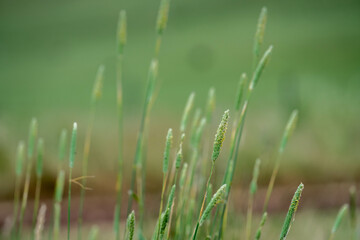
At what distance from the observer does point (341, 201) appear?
5.16 ft

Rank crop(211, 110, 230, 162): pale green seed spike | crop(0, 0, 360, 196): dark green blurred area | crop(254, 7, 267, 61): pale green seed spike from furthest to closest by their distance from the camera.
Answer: crop(0, 0, 360, 196): dark green blurred area < crop(254, 7, 267, 61): pale green seed spike < crop(211, 110, 230, 162): pale green seed spike

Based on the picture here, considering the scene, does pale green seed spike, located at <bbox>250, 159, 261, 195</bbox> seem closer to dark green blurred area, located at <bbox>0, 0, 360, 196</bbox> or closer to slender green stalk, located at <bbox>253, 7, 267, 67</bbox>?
slender green stalk, located at <bbox>253, 7, 267, 67</bbox>

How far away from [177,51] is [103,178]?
2.83 ft

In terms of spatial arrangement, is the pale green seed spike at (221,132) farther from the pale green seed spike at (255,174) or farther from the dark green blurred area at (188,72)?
the dark green blurred area at (188,72)

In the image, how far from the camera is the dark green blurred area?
1.86 m

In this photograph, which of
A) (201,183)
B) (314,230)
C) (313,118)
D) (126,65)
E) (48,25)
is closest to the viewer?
(201,183)

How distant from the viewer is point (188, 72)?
2.38 m

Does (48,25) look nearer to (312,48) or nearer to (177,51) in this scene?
(177,51)

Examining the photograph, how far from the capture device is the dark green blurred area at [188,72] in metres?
1.86

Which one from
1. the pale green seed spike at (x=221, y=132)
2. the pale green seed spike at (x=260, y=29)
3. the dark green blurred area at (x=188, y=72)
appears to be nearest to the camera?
the pale green seed spike at (x=221, y=132)

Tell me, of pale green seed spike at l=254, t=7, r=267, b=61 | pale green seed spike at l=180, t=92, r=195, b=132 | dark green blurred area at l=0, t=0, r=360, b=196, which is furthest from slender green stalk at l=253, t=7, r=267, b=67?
dark green blurred area at l=0, t=0, r=360, b=196

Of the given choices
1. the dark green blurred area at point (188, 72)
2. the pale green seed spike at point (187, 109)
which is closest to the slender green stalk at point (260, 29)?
the pale green seed spike at point (187, 109)

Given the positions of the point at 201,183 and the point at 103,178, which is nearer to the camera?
the point at 201,183

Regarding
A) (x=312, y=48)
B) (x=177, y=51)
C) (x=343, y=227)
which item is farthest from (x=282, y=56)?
(x=343, y=227)
